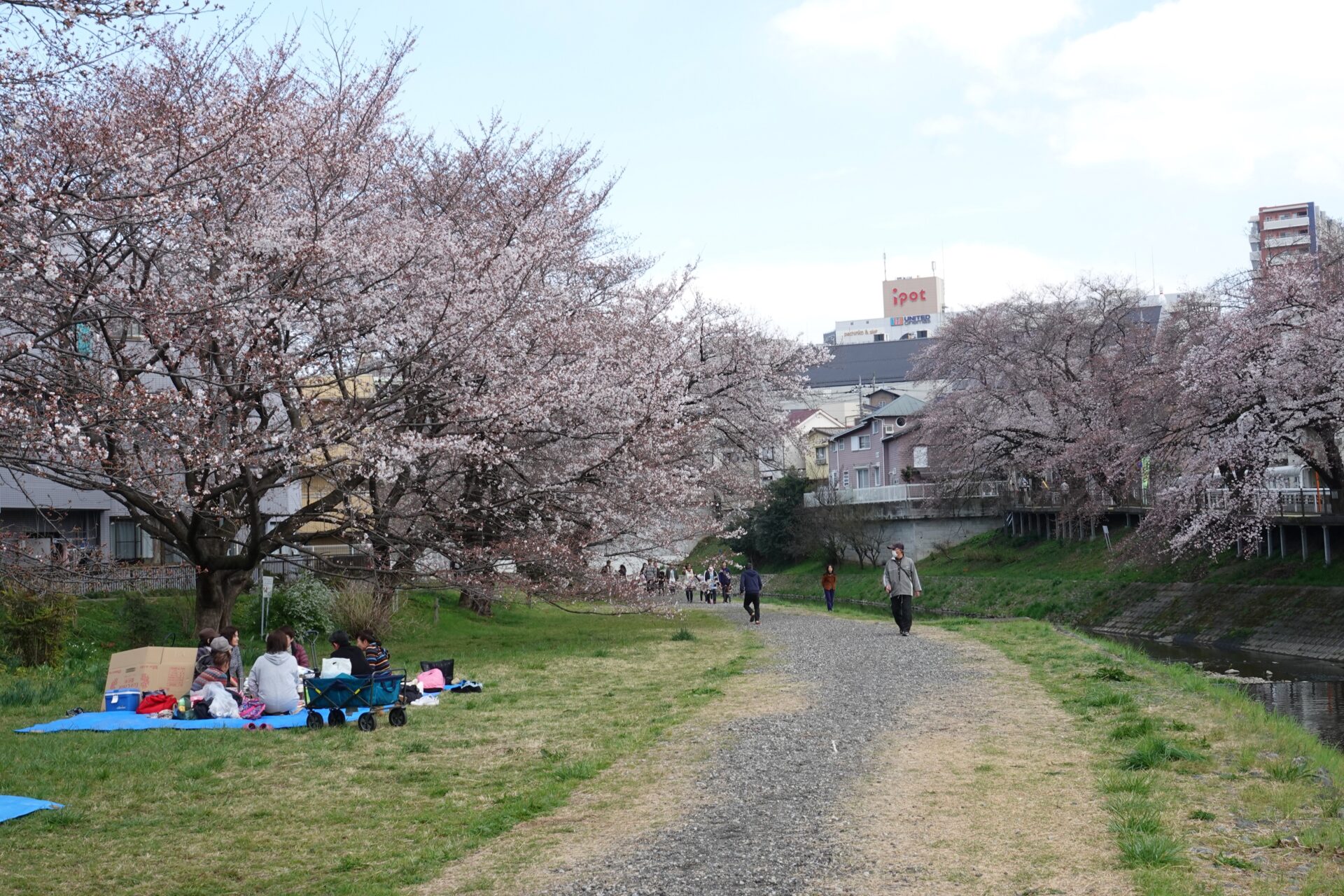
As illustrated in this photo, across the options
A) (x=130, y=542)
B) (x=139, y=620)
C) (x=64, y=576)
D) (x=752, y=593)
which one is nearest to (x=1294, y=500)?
(x=752, y=593)

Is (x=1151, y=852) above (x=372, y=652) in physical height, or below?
below

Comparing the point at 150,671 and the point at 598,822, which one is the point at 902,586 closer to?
the point at 150,671

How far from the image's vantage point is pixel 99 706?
13906 millimetres

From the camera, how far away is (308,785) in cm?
922

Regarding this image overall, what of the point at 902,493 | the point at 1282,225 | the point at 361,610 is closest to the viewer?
the point at 361,610

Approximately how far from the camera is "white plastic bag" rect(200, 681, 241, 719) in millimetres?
12820

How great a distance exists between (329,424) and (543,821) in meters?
9.29

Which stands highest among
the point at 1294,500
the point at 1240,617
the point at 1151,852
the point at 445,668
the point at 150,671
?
the point at 1294,500

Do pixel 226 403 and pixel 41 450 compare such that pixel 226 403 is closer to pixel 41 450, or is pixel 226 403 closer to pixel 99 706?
pixel 99 706

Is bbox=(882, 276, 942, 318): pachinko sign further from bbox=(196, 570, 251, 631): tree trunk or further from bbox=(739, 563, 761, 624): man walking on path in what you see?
bbox=(196, 570, 251, 631): tree trunk

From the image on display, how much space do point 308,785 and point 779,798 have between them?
11.8 feet

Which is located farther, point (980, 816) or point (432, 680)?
point (432, 680)

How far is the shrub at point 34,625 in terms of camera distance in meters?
18.1

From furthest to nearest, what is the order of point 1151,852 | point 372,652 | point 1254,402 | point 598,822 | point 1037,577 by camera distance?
point 1037,577 → point 1254,402 → point 372,652 → point 598,822 → point 1151,852
